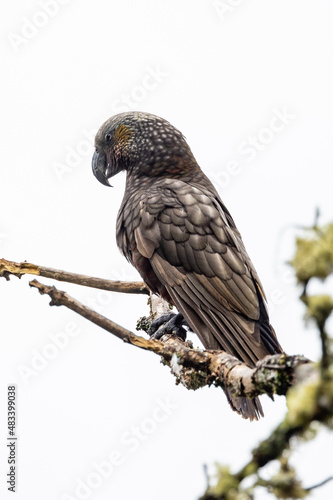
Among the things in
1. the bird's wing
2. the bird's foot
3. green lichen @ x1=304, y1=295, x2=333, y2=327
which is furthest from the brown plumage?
green lichen @ x1=304, y1=295, x2=333, y2=327

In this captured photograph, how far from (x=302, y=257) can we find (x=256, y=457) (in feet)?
1.90

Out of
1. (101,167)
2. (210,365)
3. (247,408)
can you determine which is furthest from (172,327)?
(101,167)

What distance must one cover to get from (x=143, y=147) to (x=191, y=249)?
1.37 meters

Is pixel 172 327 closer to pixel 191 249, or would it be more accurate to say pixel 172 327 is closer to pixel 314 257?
pixel 191 249

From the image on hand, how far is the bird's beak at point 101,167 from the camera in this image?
5473mm

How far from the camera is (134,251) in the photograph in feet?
14.0

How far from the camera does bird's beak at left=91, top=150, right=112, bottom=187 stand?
5473 millimetres

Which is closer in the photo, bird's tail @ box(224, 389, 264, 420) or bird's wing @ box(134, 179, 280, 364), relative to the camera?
bird's tail @ box(224, 389, 264, 420)

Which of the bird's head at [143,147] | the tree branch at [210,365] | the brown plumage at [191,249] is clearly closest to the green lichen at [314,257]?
the tree branch at [210,365]

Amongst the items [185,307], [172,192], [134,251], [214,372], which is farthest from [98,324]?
[172,192]

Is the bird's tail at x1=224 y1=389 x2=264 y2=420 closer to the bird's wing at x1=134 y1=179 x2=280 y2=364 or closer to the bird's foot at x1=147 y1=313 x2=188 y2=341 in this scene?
the bird's wing at x1=134 y1=179 x2=280 y2=364

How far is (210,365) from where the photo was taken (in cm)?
261

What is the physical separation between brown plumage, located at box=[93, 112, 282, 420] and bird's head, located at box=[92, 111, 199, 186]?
0.01m

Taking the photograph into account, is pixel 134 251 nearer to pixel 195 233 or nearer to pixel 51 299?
pixel 195 233
